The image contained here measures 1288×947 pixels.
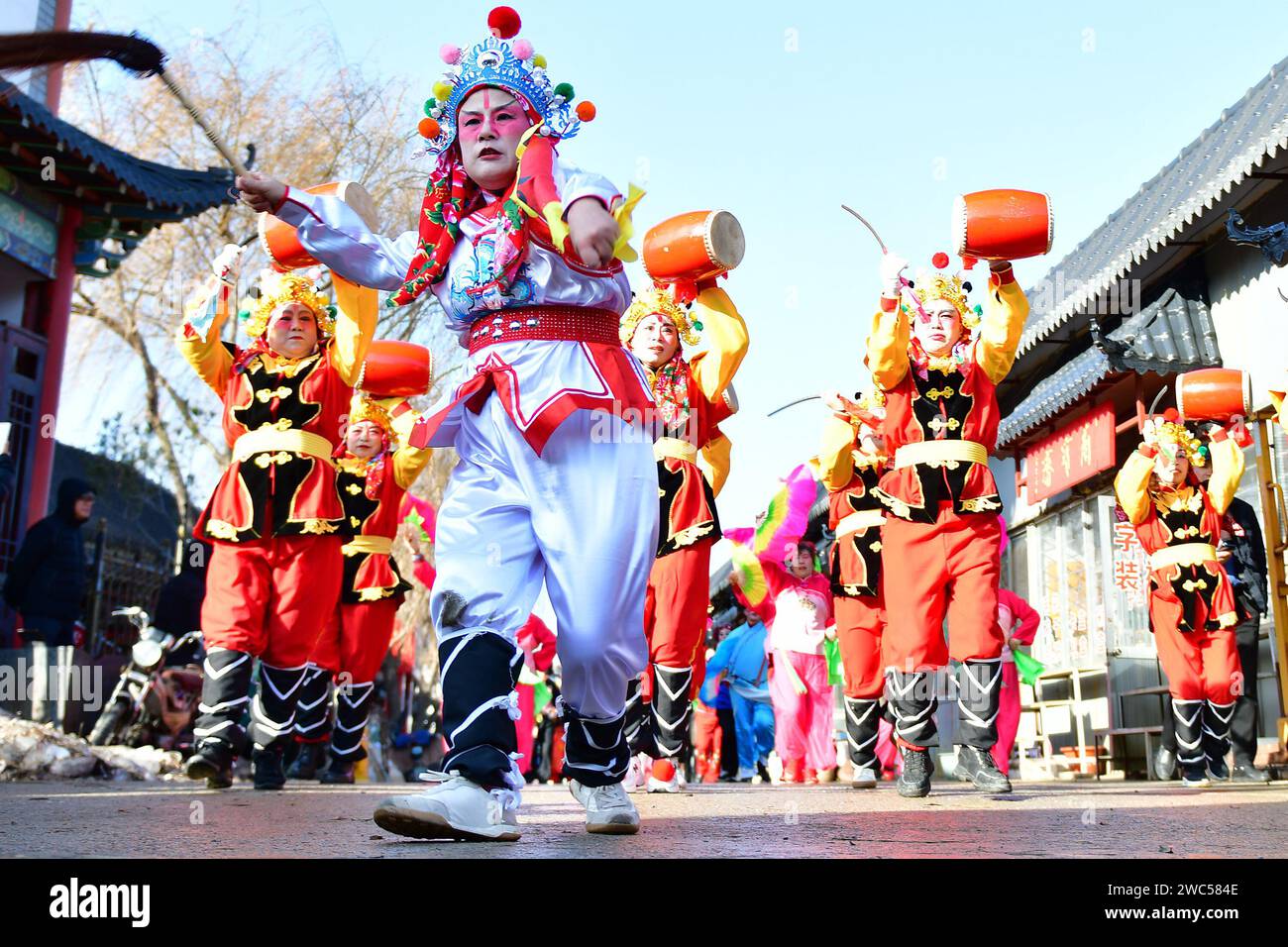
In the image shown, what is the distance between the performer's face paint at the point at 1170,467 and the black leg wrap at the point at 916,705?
2618 mm

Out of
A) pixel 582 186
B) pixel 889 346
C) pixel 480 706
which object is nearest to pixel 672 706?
pixel 889 346

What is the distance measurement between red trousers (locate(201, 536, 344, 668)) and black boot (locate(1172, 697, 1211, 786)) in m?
4.59

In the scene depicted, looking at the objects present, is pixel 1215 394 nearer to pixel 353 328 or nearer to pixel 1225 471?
pixel 1225 471

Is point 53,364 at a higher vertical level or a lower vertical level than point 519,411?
higher

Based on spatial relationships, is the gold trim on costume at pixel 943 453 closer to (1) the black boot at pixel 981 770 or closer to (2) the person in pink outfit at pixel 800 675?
(1) the black boot at pixel 981 770

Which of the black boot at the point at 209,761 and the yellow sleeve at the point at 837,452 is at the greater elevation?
the yellow sleeve at the point at 837,452

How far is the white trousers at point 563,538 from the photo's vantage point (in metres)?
3.18

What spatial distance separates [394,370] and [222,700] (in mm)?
2426

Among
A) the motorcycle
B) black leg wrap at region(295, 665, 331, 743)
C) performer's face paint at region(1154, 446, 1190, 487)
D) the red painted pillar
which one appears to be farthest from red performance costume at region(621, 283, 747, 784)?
the red painted pillar

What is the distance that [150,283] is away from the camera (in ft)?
55.0

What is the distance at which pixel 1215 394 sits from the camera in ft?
23.2

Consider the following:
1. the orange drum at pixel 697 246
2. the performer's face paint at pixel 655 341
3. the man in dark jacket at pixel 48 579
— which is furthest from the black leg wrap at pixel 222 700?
the man in dark jacket at pixel 48 579
